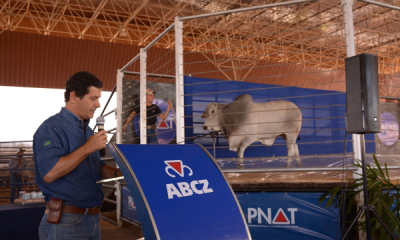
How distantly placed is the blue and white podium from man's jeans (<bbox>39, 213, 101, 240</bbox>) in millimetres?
338

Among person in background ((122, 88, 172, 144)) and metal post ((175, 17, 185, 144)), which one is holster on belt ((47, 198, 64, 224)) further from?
→ person in background ((122, 88, 172, 144))

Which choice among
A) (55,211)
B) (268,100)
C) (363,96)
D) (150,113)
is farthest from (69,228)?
(268,100)

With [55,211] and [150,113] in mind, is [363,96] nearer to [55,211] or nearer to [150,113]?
[55,211]

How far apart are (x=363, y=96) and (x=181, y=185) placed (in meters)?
1.47

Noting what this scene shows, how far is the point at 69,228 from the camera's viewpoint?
145 centimetres

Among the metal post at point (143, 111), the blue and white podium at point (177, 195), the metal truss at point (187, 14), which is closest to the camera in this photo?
the blue and white podium at point (177, 195)

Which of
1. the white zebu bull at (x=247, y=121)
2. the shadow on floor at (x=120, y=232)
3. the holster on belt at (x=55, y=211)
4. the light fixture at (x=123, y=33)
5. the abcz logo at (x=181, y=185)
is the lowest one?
the shadow on floor at (x=120, y=232)

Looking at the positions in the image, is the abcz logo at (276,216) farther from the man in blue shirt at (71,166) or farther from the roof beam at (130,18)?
the roof beam at (130,18)

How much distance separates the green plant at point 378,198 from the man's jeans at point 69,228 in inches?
66.4

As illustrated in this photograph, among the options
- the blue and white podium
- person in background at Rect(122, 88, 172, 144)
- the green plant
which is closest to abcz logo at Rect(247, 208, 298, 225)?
the green plant

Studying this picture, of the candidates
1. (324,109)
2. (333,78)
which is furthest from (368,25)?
(324,109)

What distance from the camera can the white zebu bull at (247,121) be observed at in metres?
4.39

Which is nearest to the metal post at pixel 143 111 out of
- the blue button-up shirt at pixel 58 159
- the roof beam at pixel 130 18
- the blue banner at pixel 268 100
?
the blue banner at pixel 268 100

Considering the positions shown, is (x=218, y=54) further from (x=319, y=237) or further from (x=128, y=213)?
(x=319, y=237)
